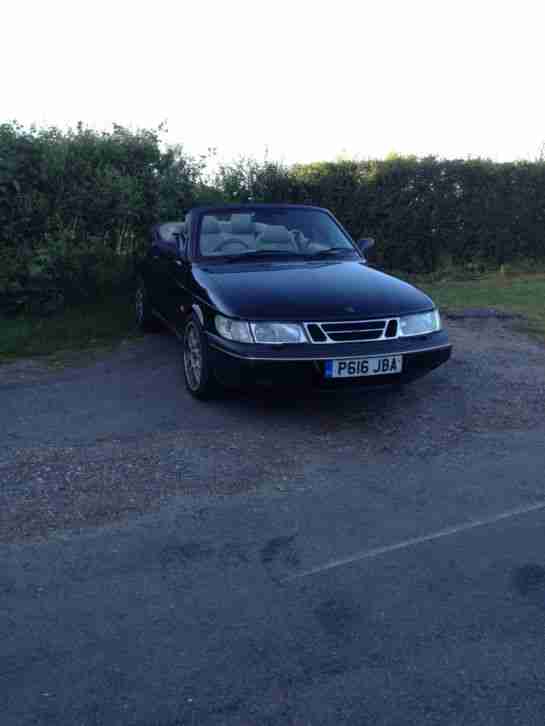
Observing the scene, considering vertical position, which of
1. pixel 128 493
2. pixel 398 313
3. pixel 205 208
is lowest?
pixel 128 493

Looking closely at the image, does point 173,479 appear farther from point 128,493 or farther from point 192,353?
point 192,353

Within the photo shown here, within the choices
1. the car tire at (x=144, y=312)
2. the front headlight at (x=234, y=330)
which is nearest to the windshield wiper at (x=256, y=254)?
the front headlight at (x=234, y=330)

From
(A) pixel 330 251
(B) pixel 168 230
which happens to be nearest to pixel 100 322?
(B) pixel 168 230

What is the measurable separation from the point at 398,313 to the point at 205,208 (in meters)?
2.62

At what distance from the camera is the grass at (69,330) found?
30.5 ft

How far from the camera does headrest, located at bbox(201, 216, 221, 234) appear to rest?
7.73 metres

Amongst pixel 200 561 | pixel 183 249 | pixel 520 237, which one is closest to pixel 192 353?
pixel 183 249

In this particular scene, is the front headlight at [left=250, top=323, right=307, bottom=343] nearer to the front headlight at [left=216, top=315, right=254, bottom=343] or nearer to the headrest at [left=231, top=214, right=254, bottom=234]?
the front headlight at [left=216, top=315, right=254, bottom=343]

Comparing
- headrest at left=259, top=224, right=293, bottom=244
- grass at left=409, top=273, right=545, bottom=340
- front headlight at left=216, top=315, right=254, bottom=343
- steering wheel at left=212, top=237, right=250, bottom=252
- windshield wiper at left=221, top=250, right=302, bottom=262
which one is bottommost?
grass at left=409, top=273, right=545, bottom=340

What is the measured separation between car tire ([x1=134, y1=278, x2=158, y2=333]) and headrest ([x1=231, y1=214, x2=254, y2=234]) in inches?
76.3

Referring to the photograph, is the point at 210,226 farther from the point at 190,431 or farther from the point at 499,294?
the point at 499,294

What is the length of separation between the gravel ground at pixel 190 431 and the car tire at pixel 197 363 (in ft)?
0.45

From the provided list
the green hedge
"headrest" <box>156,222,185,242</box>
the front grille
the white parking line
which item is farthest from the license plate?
the green hedge

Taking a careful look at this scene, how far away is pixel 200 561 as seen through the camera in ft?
13.0
